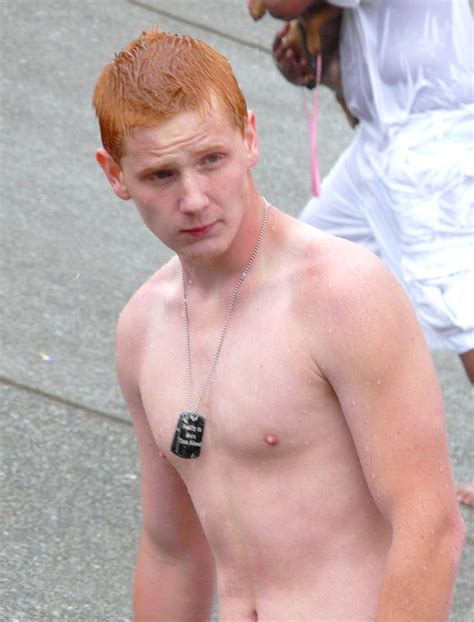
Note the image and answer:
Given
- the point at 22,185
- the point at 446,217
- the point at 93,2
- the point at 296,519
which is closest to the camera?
the point at 296,519

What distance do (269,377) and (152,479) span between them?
1.72ft

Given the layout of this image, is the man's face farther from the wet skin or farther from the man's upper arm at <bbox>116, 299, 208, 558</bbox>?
the man's upper arm at <bbox>116, 299, 208, 558</bbox>

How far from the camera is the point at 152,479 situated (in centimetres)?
289

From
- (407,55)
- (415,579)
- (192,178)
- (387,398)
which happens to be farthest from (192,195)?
(407,55)

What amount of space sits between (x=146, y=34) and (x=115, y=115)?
0.18 metres

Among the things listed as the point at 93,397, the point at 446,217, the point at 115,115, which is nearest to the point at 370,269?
the point at 115,115

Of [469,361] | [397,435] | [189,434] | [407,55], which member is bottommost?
[469,361]

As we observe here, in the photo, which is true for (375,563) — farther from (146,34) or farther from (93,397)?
(93,397)

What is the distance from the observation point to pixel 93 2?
9.02 metres

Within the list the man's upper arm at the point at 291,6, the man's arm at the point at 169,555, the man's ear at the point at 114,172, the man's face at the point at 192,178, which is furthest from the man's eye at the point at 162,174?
the man's upper arm at the point at 291,6

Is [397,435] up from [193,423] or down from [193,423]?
up

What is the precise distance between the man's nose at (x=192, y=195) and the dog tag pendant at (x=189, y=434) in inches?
16.0

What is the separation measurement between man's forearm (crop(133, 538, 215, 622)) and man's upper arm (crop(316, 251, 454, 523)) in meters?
0.72

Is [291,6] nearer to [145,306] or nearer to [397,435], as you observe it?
[145,306]
